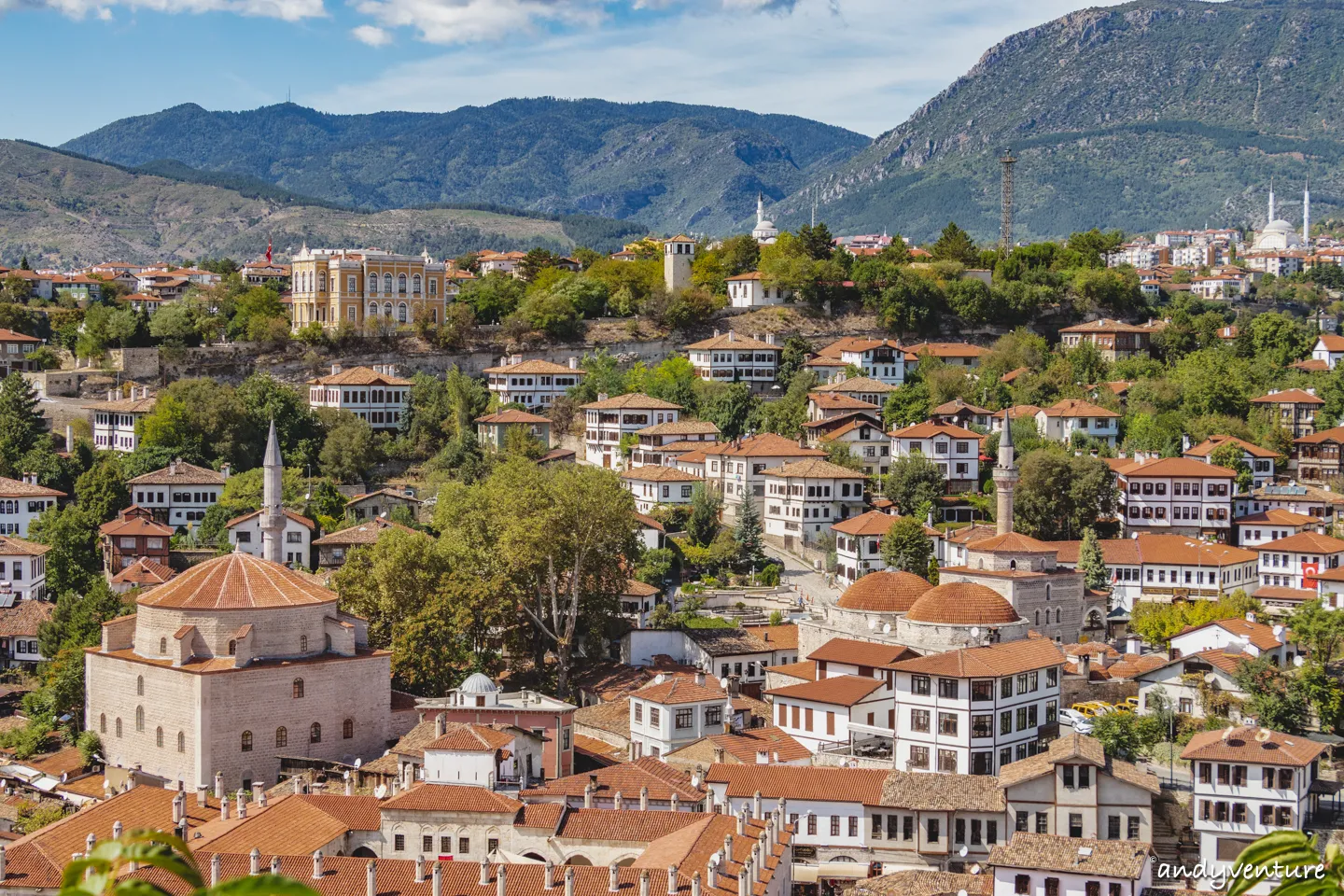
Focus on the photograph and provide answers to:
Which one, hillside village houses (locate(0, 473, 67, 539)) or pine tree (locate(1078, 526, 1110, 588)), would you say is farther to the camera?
hillside village houses (locate(0, 473, 67, 539))

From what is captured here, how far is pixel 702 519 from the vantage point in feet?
178

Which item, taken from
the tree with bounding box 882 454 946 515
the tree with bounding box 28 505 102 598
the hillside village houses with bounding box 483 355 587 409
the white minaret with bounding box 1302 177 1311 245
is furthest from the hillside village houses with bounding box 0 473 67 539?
the white minaret with bounding box 1302 177 1311 245

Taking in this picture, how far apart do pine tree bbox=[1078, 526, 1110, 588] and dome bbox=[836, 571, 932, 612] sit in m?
6.60

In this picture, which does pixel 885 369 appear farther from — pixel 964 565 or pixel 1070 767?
pixel 1070 767

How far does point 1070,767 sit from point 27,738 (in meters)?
23.6

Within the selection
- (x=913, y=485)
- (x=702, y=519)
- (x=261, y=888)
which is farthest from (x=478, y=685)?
(x=261, y=888)

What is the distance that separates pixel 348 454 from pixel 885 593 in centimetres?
2606

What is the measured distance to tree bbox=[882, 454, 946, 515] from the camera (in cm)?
5581

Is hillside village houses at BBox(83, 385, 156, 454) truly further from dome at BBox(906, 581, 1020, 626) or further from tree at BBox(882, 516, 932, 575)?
dome at BBox(906, 581, 1020, 626)

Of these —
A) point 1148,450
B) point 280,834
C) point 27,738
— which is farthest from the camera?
point 1148,450

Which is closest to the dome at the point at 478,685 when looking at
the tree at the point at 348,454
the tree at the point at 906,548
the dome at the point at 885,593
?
the dome at the point at 885,593

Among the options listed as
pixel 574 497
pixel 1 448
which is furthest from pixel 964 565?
pixel 1 448

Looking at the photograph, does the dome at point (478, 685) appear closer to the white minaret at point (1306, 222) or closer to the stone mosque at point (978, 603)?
the stone mosque at point (978, 603)

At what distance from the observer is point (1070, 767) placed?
32.1 m
